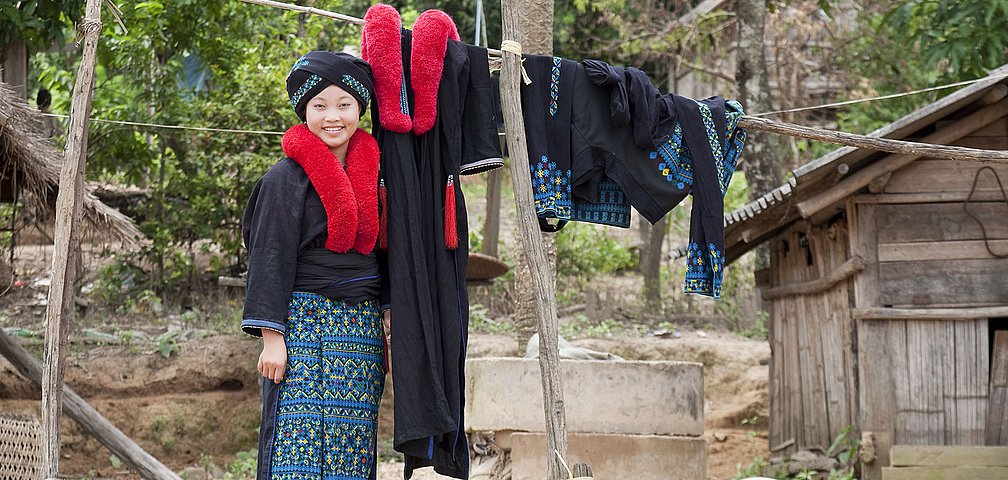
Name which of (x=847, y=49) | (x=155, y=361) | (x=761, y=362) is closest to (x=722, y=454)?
(x=761, y=362)

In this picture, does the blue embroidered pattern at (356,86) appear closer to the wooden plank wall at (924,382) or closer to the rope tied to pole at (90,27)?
the rope tied to pole at (90,27)

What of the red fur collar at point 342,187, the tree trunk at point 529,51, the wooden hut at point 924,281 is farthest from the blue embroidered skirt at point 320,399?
the wooden hut at point 924,281

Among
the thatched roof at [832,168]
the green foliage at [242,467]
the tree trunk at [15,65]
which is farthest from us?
the tree trunk at [15,65]

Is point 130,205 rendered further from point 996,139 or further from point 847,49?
point 847,49

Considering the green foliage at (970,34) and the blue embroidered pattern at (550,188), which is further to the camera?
the green foliage at (970,34)

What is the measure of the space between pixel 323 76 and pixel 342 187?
40 centimetres

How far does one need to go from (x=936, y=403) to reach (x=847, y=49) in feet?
25.3

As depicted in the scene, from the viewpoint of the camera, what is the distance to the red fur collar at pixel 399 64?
3633 millimetres

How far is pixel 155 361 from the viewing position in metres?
9.12

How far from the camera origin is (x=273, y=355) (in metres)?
3.35

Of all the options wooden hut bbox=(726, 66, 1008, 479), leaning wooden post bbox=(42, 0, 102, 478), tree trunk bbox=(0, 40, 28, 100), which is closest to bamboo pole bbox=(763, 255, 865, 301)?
wooden hut bbox=(726, 66, 1008, 479)

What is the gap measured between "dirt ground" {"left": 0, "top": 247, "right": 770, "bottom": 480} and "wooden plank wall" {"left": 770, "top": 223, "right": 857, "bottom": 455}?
91 cm

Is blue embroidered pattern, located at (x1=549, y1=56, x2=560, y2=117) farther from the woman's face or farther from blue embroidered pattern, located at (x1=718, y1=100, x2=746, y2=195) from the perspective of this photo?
the woman's face

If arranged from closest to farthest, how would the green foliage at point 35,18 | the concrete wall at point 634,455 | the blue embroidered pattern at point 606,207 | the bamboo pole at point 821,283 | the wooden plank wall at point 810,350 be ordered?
the blue embroidered pattern at point 606,207 → the concrete wall at point 634,455 → the green foliage at point 35,18 → the bamboo pole at point 821,283 → the wooden plank wall at point 810,350
